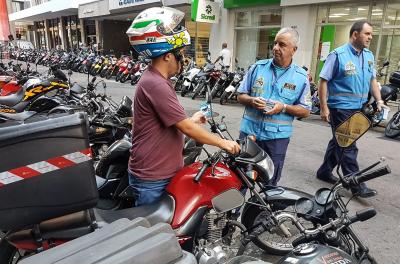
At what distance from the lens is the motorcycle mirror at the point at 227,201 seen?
2.13 meters

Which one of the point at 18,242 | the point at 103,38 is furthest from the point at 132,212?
the point at 103,38

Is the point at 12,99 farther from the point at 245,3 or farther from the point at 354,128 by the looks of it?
the point at 245,3

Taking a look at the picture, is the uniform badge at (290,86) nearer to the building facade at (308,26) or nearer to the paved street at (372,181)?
the paved street at (372,181)

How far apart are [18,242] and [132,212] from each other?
0.64 m

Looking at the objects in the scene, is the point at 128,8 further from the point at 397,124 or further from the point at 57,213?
the point at 57,213

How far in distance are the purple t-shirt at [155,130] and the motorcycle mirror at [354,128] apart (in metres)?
1.60

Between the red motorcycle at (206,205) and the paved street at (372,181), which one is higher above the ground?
the red motorcycle at (206,205)

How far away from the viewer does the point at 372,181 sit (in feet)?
15.4

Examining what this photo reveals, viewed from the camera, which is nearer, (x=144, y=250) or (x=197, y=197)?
(x=144, y=250)

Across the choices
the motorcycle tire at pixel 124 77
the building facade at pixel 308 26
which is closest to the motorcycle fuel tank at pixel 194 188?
the building facade at pixel 308 26

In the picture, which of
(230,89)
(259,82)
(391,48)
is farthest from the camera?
(391,48)

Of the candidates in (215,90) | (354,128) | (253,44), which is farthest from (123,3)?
(354,128)

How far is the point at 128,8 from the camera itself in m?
20.4

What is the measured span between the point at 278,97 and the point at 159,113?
1.47 metres
